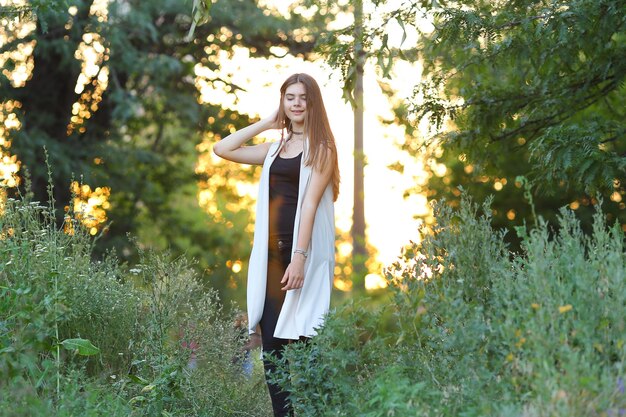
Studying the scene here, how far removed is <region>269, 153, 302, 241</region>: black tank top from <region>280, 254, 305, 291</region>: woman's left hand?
22 cm

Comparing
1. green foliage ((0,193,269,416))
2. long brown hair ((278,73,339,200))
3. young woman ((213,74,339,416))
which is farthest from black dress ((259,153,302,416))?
green foliage ((0,193,269,416))

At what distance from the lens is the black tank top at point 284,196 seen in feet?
18.1

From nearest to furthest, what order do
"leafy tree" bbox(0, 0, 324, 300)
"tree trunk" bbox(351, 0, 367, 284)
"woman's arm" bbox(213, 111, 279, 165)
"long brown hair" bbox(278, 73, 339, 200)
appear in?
"long brown hair" bbox(278, 73, 339, 200) → "woman's arm" bbox(213, 111, 279, 165) → "leafy tree" bbox(0, 0, 324, 300) → "tree trunk" bbox(351, 0, 367, 284)

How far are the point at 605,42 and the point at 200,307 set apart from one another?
3.20 meters

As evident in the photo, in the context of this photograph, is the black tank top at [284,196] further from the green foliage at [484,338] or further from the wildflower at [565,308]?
the wildflower at [565,308]

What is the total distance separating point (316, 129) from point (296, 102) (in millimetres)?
188

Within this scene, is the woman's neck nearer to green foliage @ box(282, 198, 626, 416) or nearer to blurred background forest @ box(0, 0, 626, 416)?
blurred background forest @ box(0, 0, 626, 416)

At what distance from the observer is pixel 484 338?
4438 millimetres

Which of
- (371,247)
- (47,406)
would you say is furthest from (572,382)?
(371,247)

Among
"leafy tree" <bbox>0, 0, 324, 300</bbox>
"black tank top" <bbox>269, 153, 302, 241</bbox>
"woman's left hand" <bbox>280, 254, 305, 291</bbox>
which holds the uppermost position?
"leafy tree" <bbox>0, 0, 324, 300</bbox>

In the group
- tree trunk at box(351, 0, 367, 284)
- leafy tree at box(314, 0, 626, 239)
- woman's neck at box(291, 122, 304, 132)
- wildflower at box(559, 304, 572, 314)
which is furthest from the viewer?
tree trunk at box(351, 0, 367, 284)

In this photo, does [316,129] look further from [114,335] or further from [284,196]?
[114,335]

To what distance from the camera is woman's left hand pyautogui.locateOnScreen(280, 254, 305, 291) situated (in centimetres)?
532

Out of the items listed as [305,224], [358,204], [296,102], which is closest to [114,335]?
[305,224]
